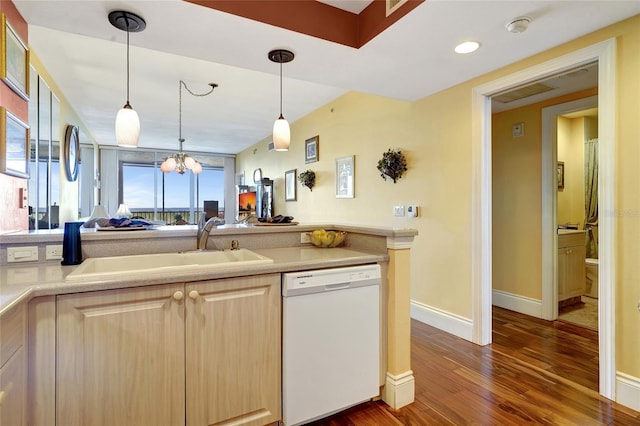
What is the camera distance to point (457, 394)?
6.53ft

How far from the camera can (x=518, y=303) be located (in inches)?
138

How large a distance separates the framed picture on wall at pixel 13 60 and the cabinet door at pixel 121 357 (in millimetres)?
1351

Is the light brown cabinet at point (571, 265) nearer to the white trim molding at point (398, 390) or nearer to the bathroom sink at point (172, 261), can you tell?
the white trim molding at point (398, 390)

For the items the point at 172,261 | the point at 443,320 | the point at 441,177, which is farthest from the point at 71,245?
the point at 443,320

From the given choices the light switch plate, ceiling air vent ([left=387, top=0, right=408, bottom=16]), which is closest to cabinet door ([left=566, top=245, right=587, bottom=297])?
the light switch plate

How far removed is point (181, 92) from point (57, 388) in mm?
3761

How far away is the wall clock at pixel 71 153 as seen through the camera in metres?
3.95

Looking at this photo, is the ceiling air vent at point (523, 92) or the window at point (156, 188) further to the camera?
the window at point (156, 188)

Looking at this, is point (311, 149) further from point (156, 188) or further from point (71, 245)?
point (156, 188)

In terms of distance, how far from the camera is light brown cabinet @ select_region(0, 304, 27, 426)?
953mm

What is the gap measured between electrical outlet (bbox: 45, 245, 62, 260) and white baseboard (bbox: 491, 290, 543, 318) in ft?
13.3

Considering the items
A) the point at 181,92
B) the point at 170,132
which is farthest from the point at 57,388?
the point at 170,132

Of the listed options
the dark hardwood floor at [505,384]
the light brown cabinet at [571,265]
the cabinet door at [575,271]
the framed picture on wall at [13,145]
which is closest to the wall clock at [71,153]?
the framed picture on wall at [13,145]

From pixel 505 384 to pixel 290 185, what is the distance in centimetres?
443
